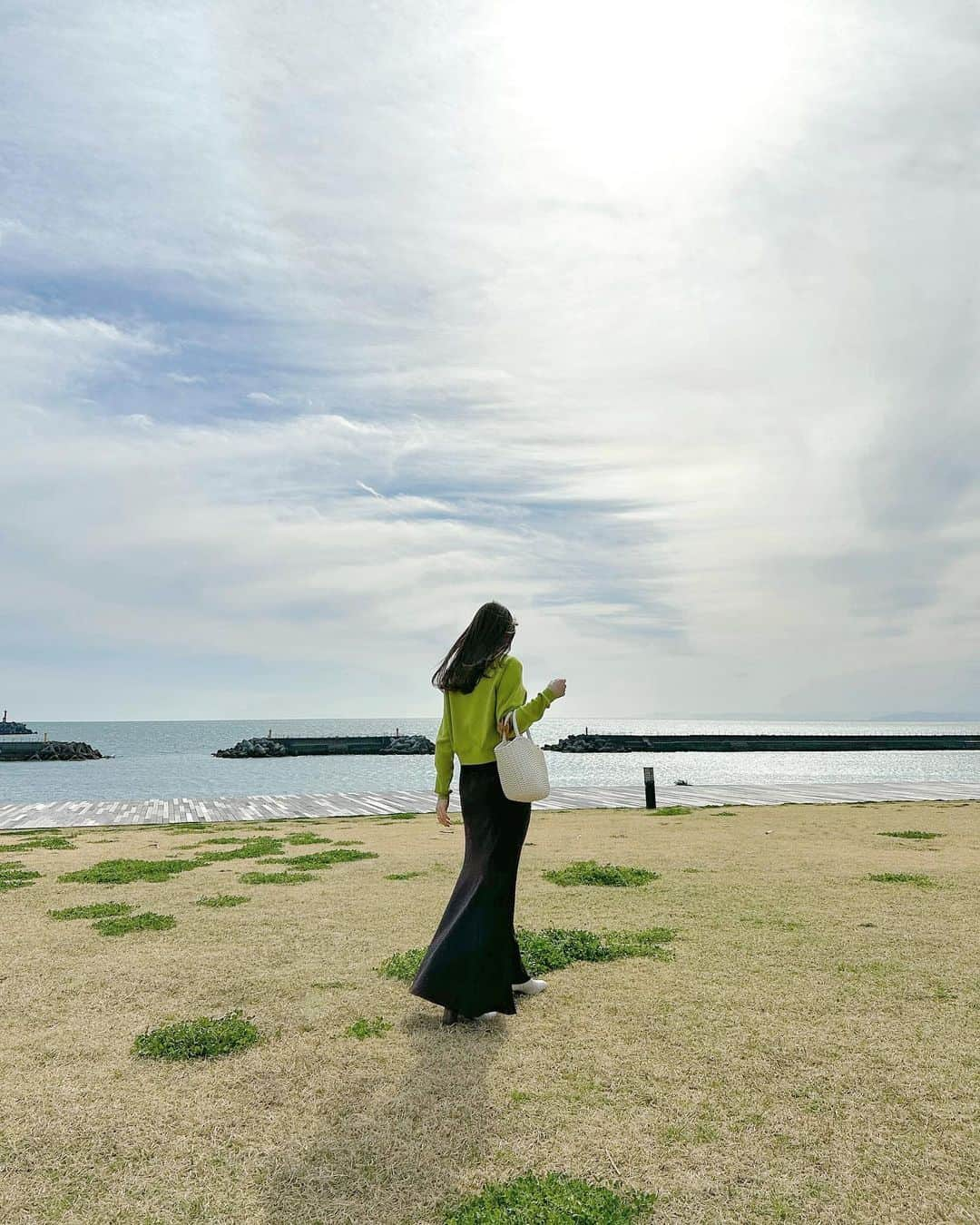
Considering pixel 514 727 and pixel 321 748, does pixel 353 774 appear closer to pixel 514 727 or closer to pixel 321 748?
pixel 321 748

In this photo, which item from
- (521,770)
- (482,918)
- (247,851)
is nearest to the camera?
(521,770)

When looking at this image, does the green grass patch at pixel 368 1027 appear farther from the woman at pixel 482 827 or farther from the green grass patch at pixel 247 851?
the green grass patch at pixel 247 851

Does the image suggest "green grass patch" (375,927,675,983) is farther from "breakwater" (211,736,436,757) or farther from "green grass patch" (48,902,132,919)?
"breakwater" (211,736,436,757)

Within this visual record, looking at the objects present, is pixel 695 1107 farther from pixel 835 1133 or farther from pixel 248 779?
pixel 248 779

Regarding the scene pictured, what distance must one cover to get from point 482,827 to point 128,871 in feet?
29.6

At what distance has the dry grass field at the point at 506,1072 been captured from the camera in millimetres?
3758

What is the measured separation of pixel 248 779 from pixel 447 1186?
69.8 metres

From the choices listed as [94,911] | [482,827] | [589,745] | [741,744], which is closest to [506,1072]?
[482,827]

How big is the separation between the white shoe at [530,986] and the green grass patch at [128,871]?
7693 mm

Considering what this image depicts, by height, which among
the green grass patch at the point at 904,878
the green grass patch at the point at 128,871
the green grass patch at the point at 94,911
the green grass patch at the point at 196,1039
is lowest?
the green grass patch at the point at 196,1039

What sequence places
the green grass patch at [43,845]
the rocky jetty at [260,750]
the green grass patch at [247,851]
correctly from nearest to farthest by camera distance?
the green grass patch at [247,851] → the green grass patch at [43,845] → the rocky jetty at [260,750]

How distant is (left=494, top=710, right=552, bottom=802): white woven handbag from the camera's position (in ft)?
18.5

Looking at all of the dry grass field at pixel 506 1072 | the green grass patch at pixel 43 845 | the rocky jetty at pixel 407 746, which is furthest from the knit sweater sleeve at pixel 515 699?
the rocky jetty at pixel 407 746

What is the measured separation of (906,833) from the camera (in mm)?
15766
